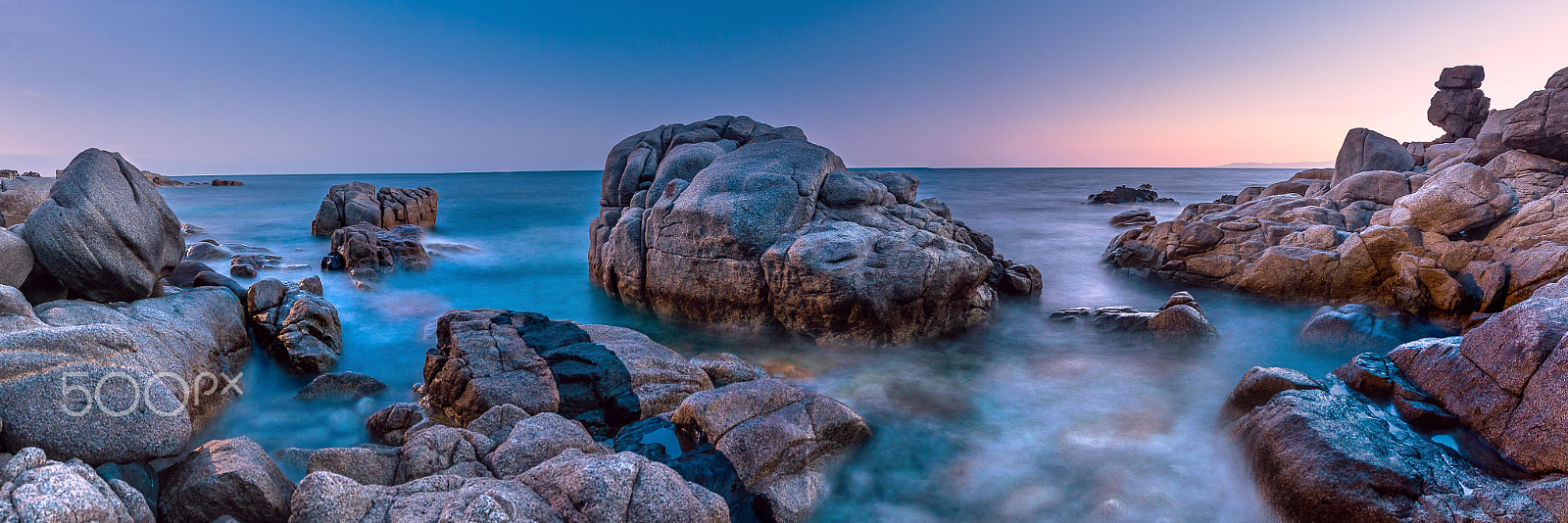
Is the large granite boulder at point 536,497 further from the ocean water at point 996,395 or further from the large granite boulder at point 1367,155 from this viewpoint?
the large granite boulder at point 1367,155

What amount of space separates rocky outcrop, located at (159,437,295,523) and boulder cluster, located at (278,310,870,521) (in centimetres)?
9

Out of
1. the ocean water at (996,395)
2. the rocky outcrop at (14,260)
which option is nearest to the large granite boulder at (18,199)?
the ocean water at (996,395)

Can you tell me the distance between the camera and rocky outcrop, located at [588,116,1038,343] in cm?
1045

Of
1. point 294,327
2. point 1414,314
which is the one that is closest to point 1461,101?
point 1414,314

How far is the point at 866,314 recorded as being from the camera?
10445 millimetres

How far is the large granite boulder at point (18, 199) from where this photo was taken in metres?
11.6

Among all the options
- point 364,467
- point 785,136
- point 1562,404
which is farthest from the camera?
point 785,136

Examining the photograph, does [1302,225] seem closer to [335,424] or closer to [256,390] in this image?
[335,424]

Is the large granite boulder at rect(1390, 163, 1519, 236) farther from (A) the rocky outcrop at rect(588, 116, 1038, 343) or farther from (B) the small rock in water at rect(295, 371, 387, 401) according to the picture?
(B) the small rock in water at rect(295, 371, 387, 401)

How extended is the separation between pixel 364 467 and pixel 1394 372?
399 inches

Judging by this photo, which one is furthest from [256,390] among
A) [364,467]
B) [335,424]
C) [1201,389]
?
[1201,389]

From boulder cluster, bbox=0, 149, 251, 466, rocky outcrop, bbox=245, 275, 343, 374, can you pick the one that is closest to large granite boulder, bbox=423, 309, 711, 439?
rocky outcrop, bbox=245, 275, 343, 374

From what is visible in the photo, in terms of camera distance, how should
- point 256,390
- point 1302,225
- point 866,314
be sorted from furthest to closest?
point 1302,225 → point 866,314 → point 256,390

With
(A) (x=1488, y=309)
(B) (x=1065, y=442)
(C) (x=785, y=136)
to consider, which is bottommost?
(B) (x=1065, y=442)
